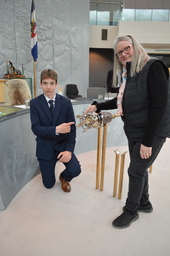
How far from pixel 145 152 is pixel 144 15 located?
8780 millimetres

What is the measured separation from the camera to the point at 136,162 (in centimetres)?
141

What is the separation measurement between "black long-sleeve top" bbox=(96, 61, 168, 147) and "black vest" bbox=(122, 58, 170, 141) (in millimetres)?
37

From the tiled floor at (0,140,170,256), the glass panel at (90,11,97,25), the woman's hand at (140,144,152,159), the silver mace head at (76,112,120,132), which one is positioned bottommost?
the tiled floor at (0,140,170,256)

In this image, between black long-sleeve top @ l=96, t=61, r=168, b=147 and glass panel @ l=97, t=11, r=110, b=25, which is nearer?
black long-sleeve top @ l=96, t=61, r=168, b=147

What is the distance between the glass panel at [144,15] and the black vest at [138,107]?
8415 mm

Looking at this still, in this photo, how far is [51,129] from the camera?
1755 millimetres

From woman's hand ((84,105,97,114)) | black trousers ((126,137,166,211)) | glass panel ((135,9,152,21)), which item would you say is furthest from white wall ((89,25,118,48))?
black trousers ((126,137,166,211))

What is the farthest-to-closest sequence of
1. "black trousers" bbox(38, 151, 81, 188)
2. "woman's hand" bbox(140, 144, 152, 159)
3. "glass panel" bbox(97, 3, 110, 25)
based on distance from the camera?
"glass panel" bbox(97, 3, 110, 25), "black trousers" bbox(38, 151, 81, 188), "woman's hand" bbox(140, 144, 152, 159)

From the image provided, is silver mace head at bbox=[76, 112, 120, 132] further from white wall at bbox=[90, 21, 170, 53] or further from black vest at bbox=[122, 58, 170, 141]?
white wall at bbox=[90, 21, 170, 53]

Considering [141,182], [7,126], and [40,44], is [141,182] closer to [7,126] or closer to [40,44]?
[7,126]

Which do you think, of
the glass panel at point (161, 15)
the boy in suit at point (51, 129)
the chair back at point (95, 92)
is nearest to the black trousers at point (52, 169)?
the boy in suit at point (51, 129)

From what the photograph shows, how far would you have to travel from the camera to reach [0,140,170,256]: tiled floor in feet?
4.30

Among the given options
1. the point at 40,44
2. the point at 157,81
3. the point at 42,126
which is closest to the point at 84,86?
the point at 40,44

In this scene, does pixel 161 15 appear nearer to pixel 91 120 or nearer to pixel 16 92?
pixel 16 92
